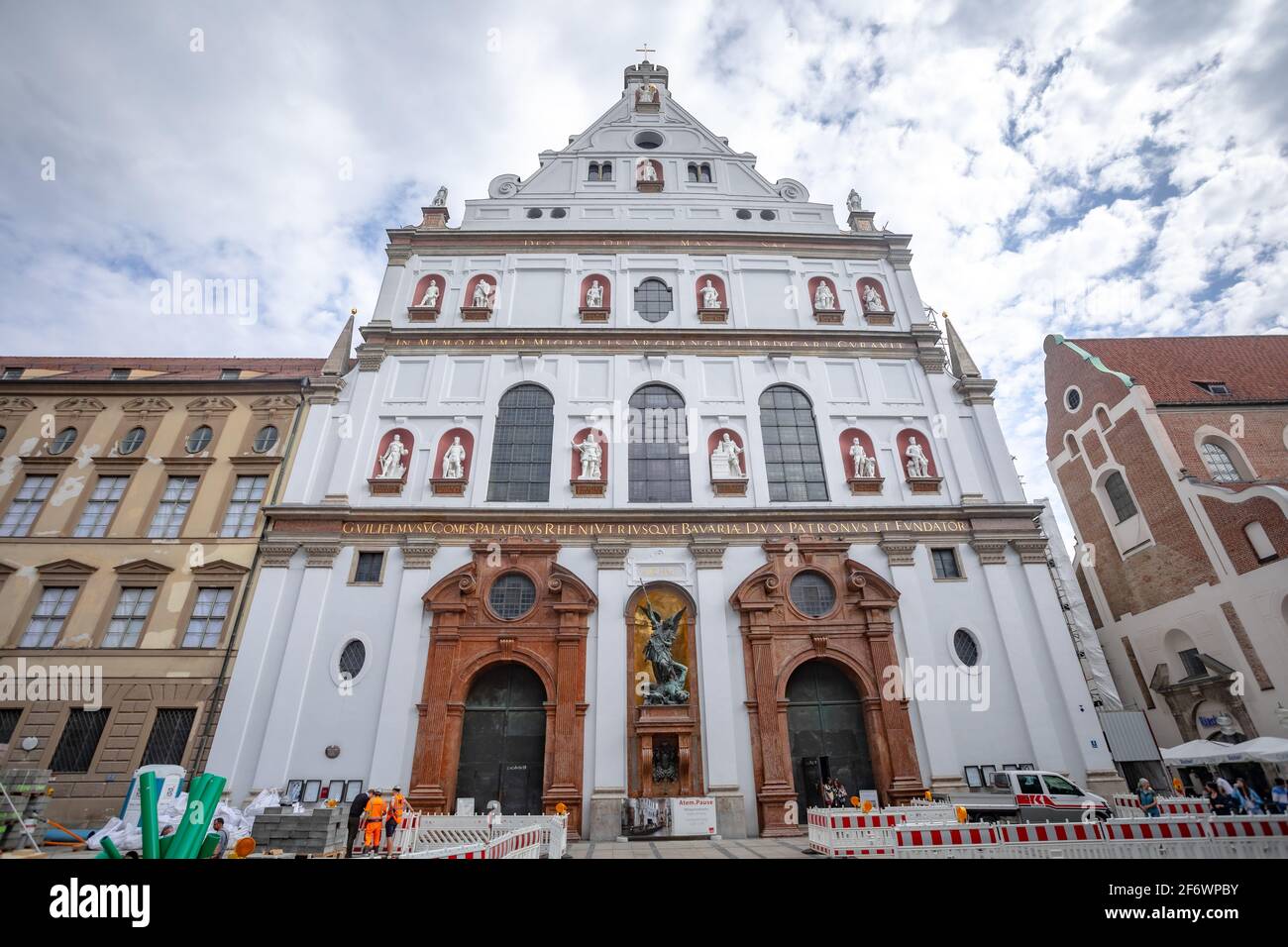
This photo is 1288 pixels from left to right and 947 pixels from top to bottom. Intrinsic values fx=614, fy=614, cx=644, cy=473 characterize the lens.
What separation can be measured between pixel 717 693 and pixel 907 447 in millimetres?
10646

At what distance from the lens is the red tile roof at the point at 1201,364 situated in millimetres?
25453

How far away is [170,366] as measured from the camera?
24.8 m

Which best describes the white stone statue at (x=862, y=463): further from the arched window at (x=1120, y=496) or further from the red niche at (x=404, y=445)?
the red niche at (x=404, y=445)

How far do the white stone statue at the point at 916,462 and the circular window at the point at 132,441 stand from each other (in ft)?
83.2

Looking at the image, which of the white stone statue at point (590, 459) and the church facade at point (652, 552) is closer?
the church facade at point (652, 552)

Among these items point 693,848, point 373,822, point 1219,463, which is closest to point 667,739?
point 693,848

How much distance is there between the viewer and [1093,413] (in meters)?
27.0

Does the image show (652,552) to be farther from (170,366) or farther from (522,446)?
(170,366)

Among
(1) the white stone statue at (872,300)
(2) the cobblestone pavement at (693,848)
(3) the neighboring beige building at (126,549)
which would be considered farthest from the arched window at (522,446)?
(1) the white stone statue at (872,300)

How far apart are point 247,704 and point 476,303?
14862 millimetres

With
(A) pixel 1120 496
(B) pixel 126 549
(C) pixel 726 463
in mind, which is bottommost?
(B) pixel 126 549

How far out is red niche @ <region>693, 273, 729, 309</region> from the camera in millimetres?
23328

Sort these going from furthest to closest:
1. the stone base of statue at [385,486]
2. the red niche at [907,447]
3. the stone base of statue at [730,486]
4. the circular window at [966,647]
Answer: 1. the red niche at [907,447]
2. the stone base of statue at [730,486]
3. the stone base of statue at [385,486]
4. the circular window at [966,647]
